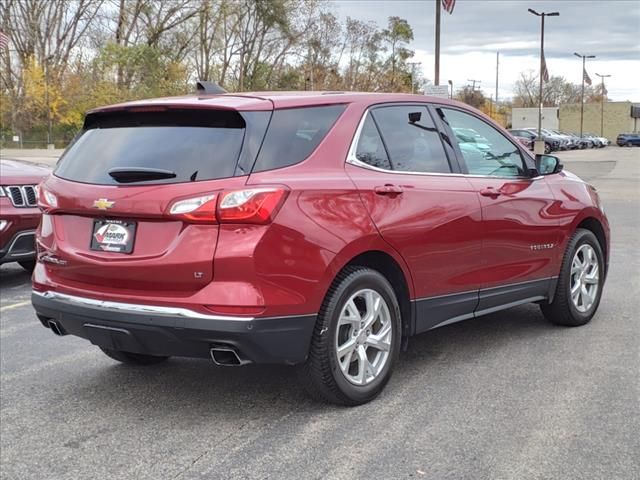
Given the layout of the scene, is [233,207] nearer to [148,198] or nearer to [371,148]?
[148,198]

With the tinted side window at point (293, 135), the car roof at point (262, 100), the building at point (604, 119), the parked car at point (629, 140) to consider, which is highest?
the building at point (604, 119)

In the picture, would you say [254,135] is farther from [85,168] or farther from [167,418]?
[167,418]

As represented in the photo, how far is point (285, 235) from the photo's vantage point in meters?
3.57

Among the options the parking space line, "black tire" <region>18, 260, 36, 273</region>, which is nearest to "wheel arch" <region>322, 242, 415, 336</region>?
the parking space line

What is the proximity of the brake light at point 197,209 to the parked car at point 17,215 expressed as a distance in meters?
4.64

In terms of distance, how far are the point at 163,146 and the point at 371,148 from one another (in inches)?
45.9

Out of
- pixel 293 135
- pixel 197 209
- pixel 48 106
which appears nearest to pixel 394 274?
pixel 293 135

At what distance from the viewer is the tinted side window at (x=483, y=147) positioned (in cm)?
492

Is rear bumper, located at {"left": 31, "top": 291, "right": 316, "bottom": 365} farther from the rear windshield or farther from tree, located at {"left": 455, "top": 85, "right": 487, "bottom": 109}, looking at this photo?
tree, located at {"left": 455, "top": 85, "right": 487, "bottom": 109}

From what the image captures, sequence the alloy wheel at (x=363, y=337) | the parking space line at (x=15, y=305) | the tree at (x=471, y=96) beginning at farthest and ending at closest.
Answer: the tree at (x=471, y=96) → the parking space line at (x=15, y=305) → the alloy wheel at (x=363, y=337)

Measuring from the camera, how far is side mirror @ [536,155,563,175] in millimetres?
5434

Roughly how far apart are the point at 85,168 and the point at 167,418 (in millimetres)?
1432

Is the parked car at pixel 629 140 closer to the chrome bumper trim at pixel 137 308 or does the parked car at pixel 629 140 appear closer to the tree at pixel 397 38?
the tree at pixel 397 38

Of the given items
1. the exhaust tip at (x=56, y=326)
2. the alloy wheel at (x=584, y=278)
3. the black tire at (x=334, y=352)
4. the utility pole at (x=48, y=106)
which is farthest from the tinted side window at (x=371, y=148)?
the utility pole at (x=48, y=106)
